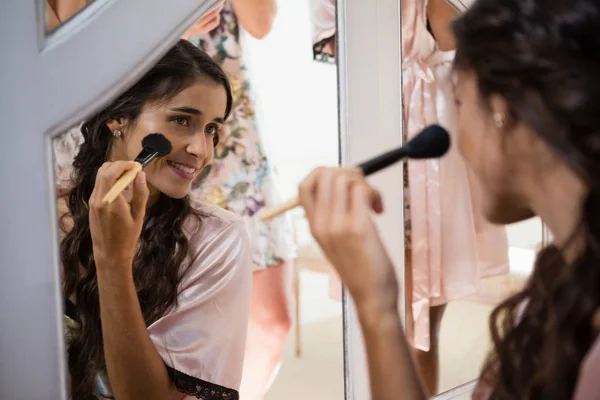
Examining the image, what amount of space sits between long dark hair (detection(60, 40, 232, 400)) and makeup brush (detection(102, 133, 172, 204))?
0.08 ft

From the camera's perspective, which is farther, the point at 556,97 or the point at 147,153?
the point at 147,153

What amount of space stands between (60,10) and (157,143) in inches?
5.7

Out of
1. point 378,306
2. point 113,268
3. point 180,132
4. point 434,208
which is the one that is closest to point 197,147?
point 180,132

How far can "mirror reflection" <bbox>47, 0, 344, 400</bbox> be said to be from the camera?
558 millimetres

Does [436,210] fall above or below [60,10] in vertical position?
below

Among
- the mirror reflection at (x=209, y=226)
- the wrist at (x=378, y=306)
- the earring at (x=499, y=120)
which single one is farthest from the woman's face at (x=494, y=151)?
the mirror reflection at (x=209, y=226)

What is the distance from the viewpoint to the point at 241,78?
0.62 m

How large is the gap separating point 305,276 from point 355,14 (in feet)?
1.00

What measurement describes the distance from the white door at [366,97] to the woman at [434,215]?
3cm

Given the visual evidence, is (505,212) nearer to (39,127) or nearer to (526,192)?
(526,192)

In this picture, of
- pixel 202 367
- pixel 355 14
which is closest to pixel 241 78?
pixel 355 14

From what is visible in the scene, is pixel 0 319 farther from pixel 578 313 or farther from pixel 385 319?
pixel 578 313

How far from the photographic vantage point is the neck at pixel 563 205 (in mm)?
411

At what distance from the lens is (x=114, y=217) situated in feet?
1.81
